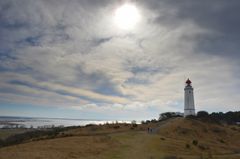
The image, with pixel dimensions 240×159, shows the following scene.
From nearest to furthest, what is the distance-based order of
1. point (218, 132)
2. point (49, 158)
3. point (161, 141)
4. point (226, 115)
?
1. point (49, 158)
2. point (161, 141)
3. point (218, 132)
4. point (226, 115)

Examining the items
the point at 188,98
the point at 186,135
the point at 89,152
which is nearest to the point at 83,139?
the point at 89,152

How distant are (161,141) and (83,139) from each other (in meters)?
10.6

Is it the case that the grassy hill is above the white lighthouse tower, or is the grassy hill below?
below

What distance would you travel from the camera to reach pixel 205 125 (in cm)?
6134

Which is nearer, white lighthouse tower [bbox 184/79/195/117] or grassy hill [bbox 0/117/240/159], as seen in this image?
grassy hill [bbox 0/117/240/159]

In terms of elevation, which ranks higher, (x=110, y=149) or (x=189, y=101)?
(x=189, y=101)

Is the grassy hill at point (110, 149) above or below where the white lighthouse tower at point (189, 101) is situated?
below

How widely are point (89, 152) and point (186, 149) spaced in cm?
1289

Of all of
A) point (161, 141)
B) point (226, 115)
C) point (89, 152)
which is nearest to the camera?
point (89, 152)

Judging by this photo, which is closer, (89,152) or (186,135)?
(89,152)

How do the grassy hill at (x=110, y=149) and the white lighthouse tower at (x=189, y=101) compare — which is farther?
the white lighthouse tower at (x=189, y=101)

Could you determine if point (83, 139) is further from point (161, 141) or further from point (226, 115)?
point (226, 115)

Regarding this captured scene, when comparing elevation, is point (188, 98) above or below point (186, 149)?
above

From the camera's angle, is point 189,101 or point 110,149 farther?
point 189,101
